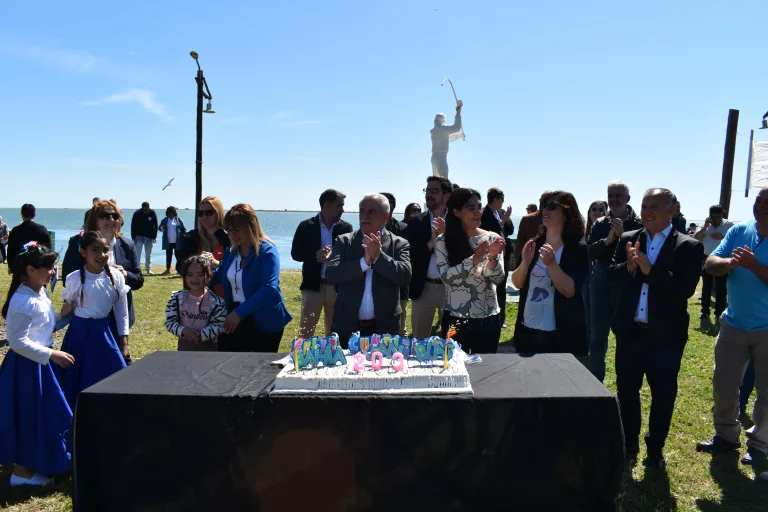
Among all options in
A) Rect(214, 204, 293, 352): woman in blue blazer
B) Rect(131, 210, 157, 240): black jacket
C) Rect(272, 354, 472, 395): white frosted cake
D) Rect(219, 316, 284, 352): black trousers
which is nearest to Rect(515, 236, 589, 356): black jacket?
Rect(272, 354, 472, 395): white frosted cake

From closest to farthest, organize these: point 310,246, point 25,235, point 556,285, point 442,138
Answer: point 556,285, point 310,246, point 25,235, point 442,138

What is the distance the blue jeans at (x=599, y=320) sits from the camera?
4.62 metres

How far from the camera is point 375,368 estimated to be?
2.43 metres

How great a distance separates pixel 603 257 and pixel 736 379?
137 centimetres

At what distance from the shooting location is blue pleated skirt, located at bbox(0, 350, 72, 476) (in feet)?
10.2

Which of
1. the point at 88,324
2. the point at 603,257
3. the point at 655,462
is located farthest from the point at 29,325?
the point at 603,257

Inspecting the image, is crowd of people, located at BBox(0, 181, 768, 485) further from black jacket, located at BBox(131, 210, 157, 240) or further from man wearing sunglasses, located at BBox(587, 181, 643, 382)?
black jacket, located at BBox(131, 210, 157, 240)

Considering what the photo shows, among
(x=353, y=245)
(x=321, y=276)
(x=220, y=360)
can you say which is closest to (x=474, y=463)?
(x=220, y=360)

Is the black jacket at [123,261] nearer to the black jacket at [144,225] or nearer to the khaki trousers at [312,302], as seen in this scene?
the khaki trousers at [312,302]

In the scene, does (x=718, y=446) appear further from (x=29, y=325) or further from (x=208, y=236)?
(x=29, y=325)

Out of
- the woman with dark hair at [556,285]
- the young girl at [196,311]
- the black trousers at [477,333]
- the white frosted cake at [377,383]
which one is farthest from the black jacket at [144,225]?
the white frosted cake at [377,383]

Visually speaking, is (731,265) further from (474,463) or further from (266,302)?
(266,302)

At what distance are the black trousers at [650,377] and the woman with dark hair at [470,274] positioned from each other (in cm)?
85

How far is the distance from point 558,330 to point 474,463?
1.44 m
